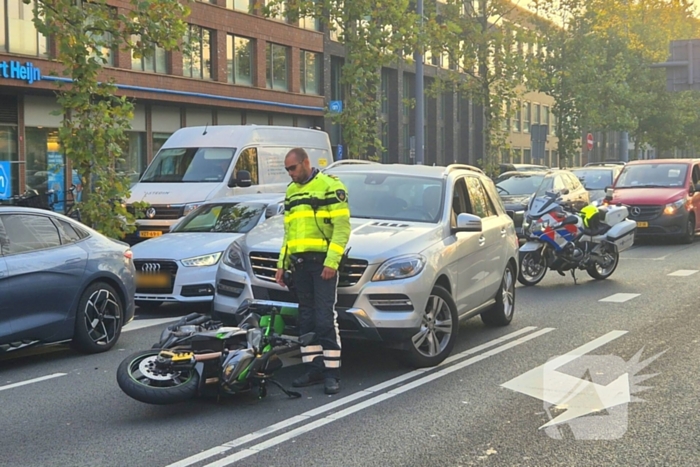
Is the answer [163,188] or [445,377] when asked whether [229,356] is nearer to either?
[445,377]

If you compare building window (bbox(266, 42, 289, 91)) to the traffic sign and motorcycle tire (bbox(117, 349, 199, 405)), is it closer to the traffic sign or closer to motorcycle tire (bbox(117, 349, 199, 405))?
the traffic sign

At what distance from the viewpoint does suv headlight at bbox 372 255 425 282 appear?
7.74 meters

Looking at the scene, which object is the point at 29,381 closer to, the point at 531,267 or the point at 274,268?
the point at 274,268

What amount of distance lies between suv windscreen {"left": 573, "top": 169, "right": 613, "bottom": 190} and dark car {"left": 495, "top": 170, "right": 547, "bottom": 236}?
3991 millimetres

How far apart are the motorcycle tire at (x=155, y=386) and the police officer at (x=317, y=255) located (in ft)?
3.43

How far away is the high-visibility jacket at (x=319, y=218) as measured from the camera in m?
7.34

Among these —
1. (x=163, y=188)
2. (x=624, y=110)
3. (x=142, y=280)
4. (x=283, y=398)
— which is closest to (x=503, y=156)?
(x=624, y=110)

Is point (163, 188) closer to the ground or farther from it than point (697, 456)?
farther from it

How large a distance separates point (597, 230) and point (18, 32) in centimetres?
1975

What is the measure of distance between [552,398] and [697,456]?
5.21 ft

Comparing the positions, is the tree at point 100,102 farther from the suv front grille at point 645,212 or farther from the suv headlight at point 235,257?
the suv front grille at point 645,212

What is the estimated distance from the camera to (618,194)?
72.7 feet

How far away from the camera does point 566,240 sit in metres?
14.4

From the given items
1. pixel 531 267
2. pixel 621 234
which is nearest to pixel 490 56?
pixel 621 234
